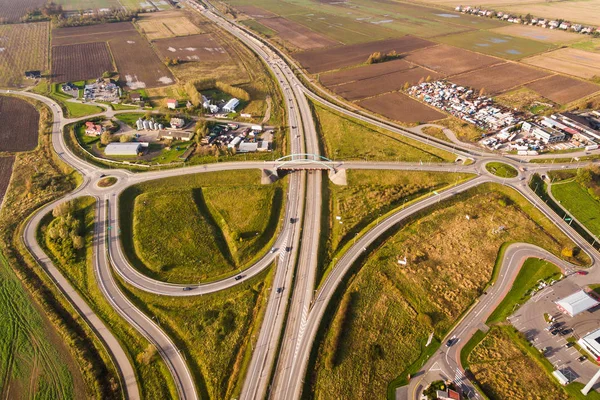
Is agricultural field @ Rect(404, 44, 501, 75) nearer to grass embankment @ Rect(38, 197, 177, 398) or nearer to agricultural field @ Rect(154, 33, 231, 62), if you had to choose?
agricultural field @ Rect(154, 33, 231, 62)

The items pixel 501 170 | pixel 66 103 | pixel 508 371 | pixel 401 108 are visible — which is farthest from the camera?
pixel 66 103

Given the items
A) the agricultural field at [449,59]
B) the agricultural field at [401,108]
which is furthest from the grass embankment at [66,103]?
the agricultural field at [449,59]

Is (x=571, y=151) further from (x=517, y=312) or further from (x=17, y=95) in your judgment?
(x=17, y=95)

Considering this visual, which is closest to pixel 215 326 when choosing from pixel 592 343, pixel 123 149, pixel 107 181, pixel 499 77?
pixel 107 181

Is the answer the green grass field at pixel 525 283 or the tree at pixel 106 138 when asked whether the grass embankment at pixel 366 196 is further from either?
the tree at pixel 106 138

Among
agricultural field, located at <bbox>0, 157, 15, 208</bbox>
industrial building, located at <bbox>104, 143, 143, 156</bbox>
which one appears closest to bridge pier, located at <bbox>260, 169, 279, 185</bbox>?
industrial building, located at <bbox>104, 143, 143, 156</bbox>

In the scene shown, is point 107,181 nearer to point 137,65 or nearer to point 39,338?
point 39,338
